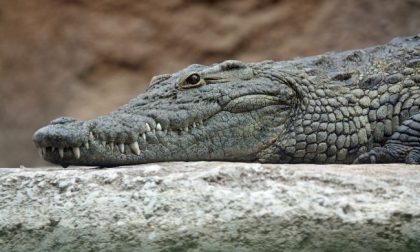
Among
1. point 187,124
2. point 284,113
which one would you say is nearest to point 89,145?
point 187,124

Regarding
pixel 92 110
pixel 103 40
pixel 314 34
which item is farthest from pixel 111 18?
pixel 314 34

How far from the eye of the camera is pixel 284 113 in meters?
4.29

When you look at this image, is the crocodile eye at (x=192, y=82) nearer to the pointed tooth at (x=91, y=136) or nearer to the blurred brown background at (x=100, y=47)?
the pointed tooth at (x=91, y=136)

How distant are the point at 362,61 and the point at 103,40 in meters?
3.75

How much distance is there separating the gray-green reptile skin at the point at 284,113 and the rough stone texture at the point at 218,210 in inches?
→ 21.7

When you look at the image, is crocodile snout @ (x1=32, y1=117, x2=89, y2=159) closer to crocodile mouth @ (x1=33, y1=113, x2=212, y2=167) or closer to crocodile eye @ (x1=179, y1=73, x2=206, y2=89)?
crocodile mouth @ (x1=33, y1=113, x2=212, y2=167)

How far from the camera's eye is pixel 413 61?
4.44 metres

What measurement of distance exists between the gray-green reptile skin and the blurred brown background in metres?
3.05

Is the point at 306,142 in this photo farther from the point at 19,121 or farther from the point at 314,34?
the point at 19,121

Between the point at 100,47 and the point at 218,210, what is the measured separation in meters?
5.17

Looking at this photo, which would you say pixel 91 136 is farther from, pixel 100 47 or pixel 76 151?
pixel 100 47

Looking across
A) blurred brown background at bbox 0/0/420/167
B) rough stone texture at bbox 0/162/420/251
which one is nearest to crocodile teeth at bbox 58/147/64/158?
rough stone texture at bbox 0/162/420/251

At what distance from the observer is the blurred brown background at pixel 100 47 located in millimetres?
7676

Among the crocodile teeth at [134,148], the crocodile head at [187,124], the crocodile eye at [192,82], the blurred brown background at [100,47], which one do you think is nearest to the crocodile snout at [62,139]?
the crocodile head at [187,124]
